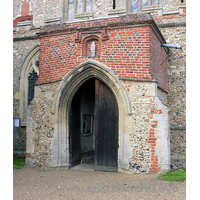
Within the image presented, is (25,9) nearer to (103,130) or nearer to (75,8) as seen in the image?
(75,8)

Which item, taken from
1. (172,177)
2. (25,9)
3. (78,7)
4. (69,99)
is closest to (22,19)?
(25,9)

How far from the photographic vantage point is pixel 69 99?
7742mm

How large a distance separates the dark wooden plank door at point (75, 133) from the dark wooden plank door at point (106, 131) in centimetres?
99

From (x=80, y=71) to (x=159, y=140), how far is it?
3.13 m

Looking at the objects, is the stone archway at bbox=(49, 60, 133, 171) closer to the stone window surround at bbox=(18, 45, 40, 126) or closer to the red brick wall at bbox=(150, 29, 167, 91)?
the red brick wall at bbox=(150, 29, 167, 91)

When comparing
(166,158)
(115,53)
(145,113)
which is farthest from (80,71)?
(166,158)

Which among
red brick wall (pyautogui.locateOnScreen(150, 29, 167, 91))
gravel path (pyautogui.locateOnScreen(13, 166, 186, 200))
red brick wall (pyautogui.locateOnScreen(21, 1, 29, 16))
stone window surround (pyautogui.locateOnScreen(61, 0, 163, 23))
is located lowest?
gravel path (pyautogui.locateOnScreen(13, 166, 186, 200))

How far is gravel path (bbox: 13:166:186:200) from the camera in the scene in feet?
16.3

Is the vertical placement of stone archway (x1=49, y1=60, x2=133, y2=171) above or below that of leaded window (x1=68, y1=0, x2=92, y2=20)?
below

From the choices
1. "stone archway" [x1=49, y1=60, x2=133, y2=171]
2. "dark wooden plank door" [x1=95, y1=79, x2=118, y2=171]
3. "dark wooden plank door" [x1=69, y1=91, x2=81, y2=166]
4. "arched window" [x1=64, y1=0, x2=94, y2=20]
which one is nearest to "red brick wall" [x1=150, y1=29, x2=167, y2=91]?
"stone archway" [x1=49, y1=60, x2=133, y2=171]

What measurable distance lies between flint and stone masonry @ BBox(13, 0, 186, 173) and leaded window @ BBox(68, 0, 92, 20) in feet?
12.8

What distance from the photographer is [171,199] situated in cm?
466

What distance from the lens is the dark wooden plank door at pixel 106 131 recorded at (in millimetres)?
7293

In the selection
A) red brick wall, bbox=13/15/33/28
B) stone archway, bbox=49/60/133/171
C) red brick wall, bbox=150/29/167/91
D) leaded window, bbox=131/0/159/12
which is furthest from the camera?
red brick wall, bbox=13/15/33/28
